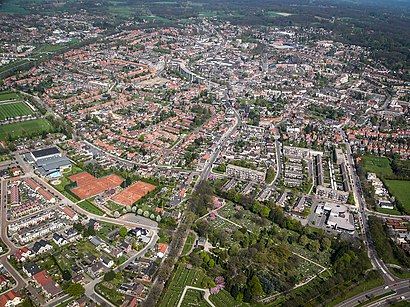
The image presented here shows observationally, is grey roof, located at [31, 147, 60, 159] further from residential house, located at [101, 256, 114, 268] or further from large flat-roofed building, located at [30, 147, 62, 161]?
residential house, located at [101, 256, 114, 268]

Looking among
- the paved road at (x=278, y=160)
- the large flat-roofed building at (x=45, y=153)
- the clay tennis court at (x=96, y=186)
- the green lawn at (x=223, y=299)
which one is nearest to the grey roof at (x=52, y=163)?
the large flat-roofed building at (x=45, y=153)

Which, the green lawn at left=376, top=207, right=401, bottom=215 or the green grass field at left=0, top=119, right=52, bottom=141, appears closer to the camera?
the green lawn at left=376, top=207, right=401, bottom=215

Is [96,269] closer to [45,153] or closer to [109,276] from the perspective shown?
[109,276]

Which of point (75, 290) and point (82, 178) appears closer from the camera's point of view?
point (75, 290)

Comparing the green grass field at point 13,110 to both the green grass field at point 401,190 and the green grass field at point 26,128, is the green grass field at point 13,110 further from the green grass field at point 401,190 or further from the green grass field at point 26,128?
the green grass field at point 401,190

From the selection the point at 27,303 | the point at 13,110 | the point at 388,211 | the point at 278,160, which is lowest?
the point at 13,110

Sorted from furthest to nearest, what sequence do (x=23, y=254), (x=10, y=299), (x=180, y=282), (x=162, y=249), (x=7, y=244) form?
(x=7, y=244) < (x=162, y=249) < (x=23, y=254) < (x=180, y=282) < (x=10, y=299)

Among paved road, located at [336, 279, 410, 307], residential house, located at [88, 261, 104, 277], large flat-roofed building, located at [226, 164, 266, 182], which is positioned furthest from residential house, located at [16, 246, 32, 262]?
paved road, located at [336, 279, 410, 307]

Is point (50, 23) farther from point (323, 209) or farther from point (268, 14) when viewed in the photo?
point (323, 209)

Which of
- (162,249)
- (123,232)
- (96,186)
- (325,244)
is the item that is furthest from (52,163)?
(325,244)
